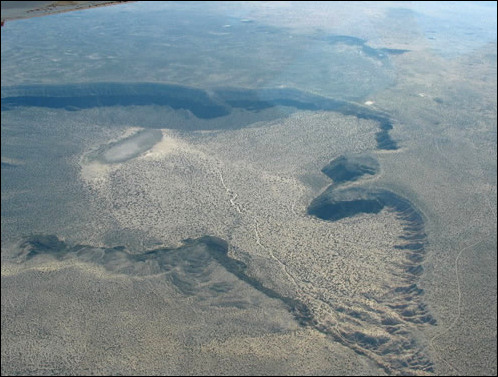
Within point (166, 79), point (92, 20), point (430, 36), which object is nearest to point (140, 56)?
point (166, 79)

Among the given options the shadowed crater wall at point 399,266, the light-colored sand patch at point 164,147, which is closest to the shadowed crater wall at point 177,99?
the light-colored sand patch at point 164,147

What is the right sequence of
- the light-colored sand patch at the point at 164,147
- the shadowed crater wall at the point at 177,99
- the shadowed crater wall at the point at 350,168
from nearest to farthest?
the shadowed crater wall at the point at 350,168
the light-colored sand patch at the point at 164,147
the shadowed crater wall at the point at 177,99

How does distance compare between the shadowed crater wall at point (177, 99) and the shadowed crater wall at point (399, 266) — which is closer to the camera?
the shadowed crater wall at point (399, 266)

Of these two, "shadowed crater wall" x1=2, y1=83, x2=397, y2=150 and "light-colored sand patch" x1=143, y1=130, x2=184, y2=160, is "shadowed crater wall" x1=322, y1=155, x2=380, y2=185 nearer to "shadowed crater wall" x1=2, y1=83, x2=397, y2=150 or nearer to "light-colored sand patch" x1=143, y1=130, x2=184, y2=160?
"shadowed crater wall" x1=2, y1=83, x2=397, y2=150

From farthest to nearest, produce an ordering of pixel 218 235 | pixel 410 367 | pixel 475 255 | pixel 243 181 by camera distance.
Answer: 1. pixel 243 181
2. pixel 218 235
3. pixel 475 255
4. pixel 410 367

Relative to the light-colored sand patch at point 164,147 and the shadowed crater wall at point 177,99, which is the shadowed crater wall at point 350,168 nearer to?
the shadowed crater wall at point 177,99

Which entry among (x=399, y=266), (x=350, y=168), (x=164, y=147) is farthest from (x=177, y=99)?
→ (x=399, y=266)

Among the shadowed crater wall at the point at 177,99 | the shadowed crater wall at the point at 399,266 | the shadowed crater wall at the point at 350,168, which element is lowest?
the shadowed crater wall at the point at 399,266

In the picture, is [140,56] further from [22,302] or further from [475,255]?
[475,255]

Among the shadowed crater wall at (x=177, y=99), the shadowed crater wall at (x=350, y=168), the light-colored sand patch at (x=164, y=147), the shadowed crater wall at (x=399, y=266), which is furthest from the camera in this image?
the shadowed crater wall at (x=177, y=99)

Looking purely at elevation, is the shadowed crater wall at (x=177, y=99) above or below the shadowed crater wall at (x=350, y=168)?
above

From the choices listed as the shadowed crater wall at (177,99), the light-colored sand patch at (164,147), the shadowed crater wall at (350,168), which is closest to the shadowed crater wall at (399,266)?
the shadowed crater wall at (350,168)
